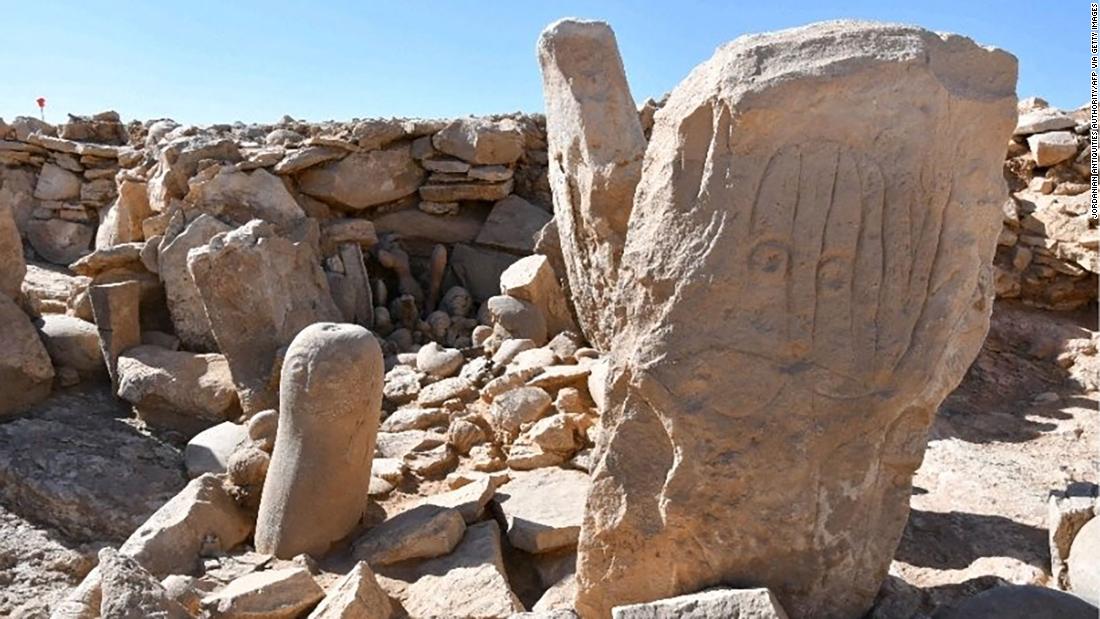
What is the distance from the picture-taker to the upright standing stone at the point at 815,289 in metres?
2.55

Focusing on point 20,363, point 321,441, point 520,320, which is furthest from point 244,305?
point 321,441

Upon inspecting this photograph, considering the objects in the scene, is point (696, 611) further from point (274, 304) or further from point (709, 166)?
point (274, 304)

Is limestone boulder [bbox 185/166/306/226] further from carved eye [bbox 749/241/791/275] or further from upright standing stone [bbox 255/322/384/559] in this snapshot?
carved eye [bbox 749/241/791/275]

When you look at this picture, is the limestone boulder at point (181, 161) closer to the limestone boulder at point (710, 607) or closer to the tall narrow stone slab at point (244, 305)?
the tall narrow stone slab at point (244, 305)

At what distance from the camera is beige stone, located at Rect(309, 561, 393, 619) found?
3.04 meters

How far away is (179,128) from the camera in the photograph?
8.94m

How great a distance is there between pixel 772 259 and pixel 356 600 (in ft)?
5.77

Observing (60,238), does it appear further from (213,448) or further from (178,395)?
(213,448)

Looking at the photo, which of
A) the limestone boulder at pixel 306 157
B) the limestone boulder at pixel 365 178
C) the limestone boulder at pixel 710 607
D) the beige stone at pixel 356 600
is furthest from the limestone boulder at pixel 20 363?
the limestone boulder at pixel 710 607

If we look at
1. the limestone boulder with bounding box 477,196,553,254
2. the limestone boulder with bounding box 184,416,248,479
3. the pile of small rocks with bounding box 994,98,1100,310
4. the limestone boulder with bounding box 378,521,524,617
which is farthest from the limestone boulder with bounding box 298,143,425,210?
the pile of small rocks with bounding box 994,98,1100,310

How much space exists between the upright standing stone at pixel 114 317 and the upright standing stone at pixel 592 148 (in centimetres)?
313

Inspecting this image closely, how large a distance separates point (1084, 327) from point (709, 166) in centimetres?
544

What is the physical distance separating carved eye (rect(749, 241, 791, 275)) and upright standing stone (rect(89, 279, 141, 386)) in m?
4.98

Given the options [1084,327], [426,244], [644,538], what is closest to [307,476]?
[644,538]
